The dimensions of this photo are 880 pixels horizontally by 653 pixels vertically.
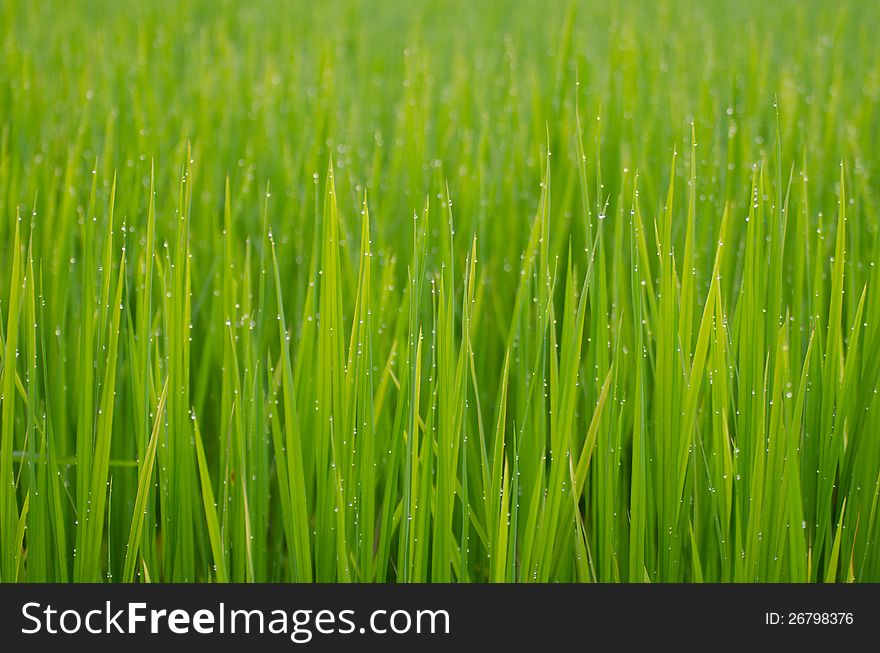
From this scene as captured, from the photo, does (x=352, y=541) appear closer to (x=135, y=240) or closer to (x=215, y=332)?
(x=215, y=332)

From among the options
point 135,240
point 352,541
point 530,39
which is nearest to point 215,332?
point 135,240

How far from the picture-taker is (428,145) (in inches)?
49.8

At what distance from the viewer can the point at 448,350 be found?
0.71 meters

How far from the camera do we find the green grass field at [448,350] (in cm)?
74

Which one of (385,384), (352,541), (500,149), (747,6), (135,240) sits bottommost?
(352,541)

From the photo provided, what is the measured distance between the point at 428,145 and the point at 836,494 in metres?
0.82

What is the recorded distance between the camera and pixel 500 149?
124 centimetres

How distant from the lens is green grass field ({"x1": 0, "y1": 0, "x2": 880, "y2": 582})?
2.42 ft

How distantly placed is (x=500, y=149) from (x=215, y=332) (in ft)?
1.93

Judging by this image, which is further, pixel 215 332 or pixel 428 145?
pixel 428 145

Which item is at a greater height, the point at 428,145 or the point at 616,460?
the point at 428,145
